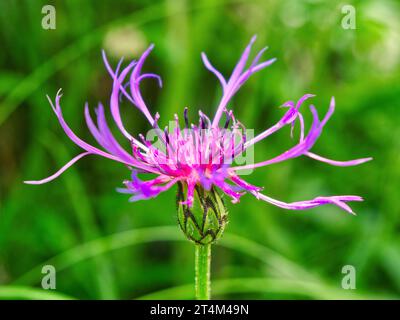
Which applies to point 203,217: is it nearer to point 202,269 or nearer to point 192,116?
point 202,269

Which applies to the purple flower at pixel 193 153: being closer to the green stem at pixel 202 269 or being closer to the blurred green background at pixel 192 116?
the green stem at pixel 202 269

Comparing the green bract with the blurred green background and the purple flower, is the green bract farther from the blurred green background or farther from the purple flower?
the blurred green background

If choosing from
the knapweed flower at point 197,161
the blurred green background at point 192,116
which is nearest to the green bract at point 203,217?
the knapweed flower at point 197,161

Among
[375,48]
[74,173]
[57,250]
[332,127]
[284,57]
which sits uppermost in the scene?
[375,48]

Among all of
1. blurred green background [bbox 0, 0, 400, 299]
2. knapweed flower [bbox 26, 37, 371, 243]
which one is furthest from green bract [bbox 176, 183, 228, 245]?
blurred green background [bbox 0, 0, 400, 299]

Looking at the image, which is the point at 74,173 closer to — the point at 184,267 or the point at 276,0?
the point at 184,267

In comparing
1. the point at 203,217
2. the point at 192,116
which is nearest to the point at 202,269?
the point at 203,217
